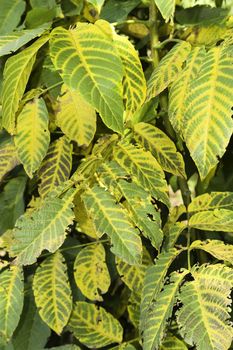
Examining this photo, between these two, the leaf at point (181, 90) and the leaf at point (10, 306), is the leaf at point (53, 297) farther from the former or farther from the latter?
the leaf at point (181, 90)

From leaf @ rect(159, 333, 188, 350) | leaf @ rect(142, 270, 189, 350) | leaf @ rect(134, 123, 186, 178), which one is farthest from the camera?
leaf @ rect(159, 333, 188, 350)

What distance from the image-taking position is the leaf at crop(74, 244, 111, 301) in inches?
50.3

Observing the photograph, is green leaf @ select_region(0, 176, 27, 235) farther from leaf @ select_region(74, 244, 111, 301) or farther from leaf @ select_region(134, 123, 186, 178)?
leaf @ select_region(134, 123, 186, 178)

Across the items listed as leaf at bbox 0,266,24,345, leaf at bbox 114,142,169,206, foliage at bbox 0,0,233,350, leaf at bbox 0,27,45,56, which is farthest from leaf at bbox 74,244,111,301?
leaf at bbox 0,27,45,56

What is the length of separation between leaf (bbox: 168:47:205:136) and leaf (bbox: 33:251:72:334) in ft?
1.38

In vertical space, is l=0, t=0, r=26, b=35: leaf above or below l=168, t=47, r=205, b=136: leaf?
above

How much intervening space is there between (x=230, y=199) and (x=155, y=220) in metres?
0.18

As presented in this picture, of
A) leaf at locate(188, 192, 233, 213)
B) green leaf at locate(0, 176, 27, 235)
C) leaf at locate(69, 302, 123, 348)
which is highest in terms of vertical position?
leaf at locate(188, 192, 233, 213)

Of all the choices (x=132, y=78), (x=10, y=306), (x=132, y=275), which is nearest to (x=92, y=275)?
(x=132, y=275)

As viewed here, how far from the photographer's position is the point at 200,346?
1.01m

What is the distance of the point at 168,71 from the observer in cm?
105

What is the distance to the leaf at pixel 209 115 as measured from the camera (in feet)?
3.10

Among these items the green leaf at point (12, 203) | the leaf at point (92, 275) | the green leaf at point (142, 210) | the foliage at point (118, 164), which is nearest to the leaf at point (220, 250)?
the foliage at point (118, 164)

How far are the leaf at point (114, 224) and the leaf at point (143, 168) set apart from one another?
2.5 inches
